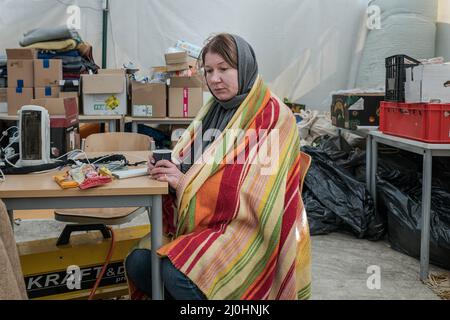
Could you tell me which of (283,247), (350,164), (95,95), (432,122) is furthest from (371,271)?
(95,95)

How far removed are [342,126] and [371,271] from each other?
4.11 feet

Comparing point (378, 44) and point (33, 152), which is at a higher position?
point (378, 44)

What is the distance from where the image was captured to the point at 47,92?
13.0ft

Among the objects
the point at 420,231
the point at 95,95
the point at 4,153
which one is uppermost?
the point at 95,95

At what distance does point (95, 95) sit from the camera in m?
4.00

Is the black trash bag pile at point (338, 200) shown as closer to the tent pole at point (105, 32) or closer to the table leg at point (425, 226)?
the table leg at point (425, 226)

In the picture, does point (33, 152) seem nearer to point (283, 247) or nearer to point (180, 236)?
point (180, 236)

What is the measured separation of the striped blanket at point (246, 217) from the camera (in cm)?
140

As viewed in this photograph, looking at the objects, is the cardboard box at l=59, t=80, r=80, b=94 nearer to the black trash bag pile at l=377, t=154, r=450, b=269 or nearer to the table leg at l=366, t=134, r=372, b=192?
the table leg at l=366, t=134, r=372, b=192

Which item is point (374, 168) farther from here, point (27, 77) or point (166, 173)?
point (27, 77)

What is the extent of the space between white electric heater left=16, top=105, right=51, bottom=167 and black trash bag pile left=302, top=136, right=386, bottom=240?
1919mm

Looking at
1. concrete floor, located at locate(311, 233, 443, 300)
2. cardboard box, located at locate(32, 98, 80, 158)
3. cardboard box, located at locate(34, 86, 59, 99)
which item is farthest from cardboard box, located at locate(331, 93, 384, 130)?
cardboard box, located at locate(34, 86, 59, 99)

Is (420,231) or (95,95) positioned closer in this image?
(420,231)

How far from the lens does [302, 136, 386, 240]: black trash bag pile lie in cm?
312
